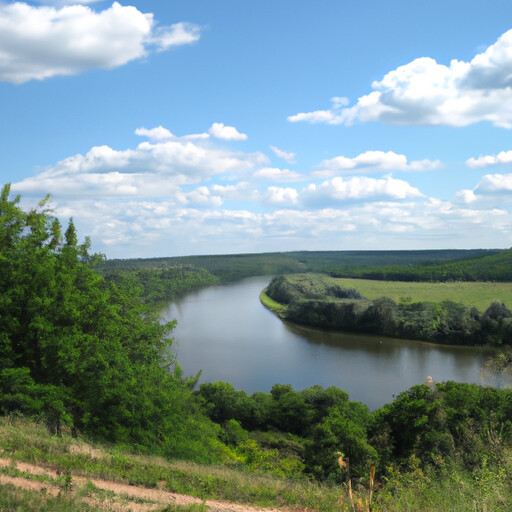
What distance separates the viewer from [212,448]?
13281mm

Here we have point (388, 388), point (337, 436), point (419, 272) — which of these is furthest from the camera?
point (419, 272)

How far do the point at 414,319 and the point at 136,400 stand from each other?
39530 millimetres

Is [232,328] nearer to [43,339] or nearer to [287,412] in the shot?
[287,412]

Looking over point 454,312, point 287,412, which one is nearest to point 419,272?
point 454,312

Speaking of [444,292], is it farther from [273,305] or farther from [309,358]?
[309,358]

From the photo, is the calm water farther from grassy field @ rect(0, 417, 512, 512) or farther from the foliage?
grassy field @ rect(0, 417, 512, 512)

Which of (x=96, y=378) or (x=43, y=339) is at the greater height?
(x=43, y=339)

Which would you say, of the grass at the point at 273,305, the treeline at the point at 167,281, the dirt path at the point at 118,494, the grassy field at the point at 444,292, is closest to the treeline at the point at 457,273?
the grassy field at the point at 444,292

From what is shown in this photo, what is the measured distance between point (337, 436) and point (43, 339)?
908 centimetres

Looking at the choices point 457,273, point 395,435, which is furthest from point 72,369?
point 457,273

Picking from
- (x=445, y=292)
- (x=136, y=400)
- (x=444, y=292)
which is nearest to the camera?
(x=136, y=400)

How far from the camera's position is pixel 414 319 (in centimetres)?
4559

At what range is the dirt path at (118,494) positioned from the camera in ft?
18.1

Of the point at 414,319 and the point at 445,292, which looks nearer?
the point at 414,319
